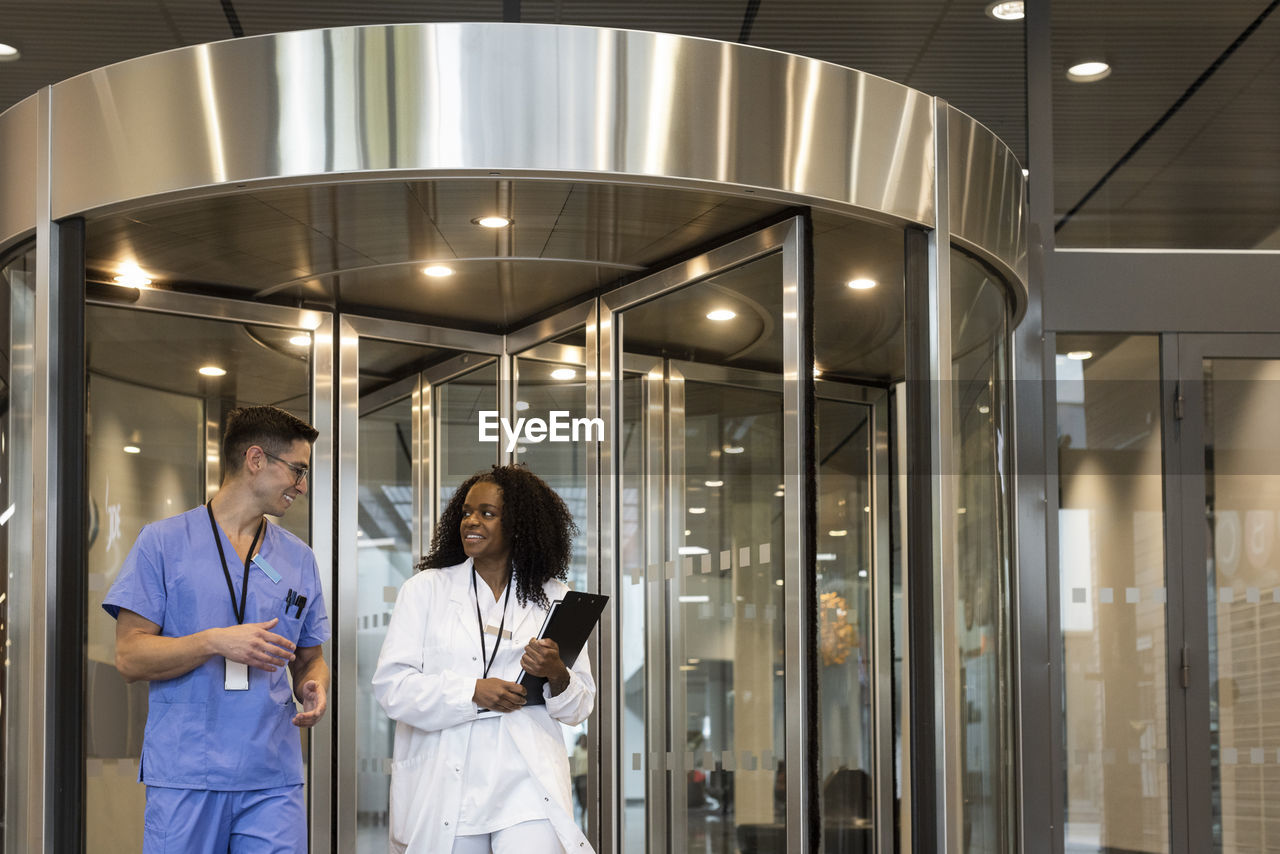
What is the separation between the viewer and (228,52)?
152 inches

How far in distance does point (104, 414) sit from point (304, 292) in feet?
2.62

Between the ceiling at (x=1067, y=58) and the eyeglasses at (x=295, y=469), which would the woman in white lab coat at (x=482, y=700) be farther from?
the ceiling at (x=1067, y=58)

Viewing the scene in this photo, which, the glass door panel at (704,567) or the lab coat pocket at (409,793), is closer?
the lab coat pocket at (409,793)

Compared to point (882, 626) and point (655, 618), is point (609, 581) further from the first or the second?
point (882, 626)

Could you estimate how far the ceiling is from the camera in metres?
6.18

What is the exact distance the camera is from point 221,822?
351 centimetres

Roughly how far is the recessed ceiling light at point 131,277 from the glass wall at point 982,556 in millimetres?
2613

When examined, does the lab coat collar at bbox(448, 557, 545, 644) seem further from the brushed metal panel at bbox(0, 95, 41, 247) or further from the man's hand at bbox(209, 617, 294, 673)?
the brushed metal panel at bbox(0, 95, 41, 247)

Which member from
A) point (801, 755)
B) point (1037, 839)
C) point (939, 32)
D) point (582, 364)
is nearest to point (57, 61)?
point (582, 364)

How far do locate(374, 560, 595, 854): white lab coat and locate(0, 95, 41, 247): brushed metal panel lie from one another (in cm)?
152

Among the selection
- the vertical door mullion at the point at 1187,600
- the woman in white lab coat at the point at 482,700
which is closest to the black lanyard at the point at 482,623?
the woman in white lab coat at the point at 482,700

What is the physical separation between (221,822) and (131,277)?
2.07 m

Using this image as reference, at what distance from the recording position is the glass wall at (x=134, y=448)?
4812 mm

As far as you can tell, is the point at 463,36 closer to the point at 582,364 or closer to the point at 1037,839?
the point at 582,364
